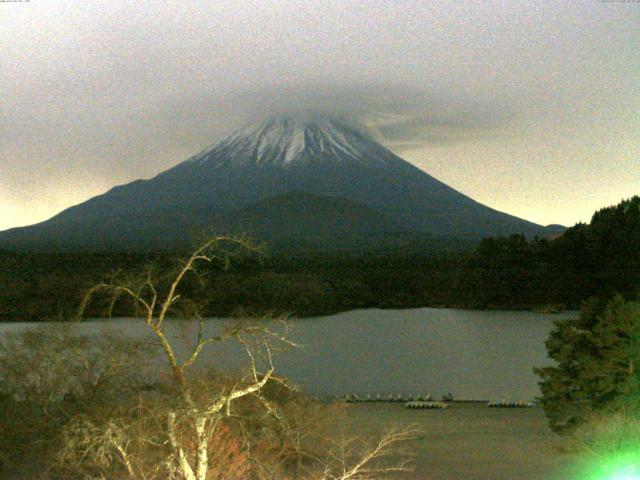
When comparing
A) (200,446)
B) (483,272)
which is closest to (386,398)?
(200,446)

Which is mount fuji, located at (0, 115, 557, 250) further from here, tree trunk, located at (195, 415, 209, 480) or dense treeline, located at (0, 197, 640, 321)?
tree trunk, located at (195, 415, 209, 480)

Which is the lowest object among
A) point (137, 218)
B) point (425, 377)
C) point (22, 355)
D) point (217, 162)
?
point (425, 377)

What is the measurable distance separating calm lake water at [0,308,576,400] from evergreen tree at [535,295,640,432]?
4528 mm

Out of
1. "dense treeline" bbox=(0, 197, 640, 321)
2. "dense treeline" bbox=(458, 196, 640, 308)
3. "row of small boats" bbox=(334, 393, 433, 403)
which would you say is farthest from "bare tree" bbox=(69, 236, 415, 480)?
"dense treeline" bbox=(458, 196, 640, 308)

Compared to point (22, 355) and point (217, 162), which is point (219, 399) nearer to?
point (22, 355)

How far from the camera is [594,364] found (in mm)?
10523

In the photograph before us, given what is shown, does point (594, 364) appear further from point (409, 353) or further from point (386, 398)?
point (409, 353)

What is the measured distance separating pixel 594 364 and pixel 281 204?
5568cm

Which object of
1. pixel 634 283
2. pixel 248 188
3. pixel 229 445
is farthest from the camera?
pixel 248 188

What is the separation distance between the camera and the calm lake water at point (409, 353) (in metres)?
19.8

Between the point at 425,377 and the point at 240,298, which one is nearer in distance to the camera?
the point at 425,377

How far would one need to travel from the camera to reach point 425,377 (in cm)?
2184

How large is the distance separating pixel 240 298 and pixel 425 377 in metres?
13.6

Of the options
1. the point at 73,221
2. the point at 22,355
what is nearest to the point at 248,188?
the point at 73,221
